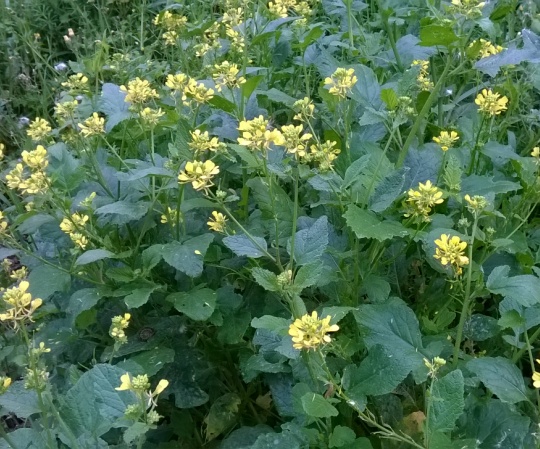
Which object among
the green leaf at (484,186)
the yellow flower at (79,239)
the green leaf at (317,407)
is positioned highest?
the green leaf at (484,186)

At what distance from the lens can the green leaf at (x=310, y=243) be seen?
1.21 meters

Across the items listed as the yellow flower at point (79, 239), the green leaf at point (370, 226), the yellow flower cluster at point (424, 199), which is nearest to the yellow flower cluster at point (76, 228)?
the yellow flower at point (79, 239)

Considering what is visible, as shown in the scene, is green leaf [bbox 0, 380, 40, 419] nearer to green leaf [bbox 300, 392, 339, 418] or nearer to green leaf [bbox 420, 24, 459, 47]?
green leaf [bbox 300, 392, 339, 418]

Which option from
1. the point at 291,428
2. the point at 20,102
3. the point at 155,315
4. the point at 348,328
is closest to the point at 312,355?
the point at 291,428

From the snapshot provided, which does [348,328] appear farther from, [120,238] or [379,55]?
[379,55]

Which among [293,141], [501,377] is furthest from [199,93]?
[501,377]

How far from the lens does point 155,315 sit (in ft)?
5.16

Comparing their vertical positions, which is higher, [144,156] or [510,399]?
[144,156]

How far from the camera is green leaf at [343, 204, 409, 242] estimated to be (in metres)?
1.21

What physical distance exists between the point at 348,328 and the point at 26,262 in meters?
0.88

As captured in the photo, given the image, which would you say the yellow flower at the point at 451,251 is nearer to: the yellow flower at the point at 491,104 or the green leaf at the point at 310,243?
the green leaf at the point at 310,243

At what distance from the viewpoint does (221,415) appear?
4.77ft

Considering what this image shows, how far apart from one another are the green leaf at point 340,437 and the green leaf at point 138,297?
0.45m

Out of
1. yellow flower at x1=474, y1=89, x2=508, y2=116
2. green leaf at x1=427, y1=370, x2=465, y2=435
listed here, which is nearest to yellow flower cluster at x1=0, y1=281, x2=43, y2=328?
green leaf at x1=427, y1=370, x2=465, y2=435
